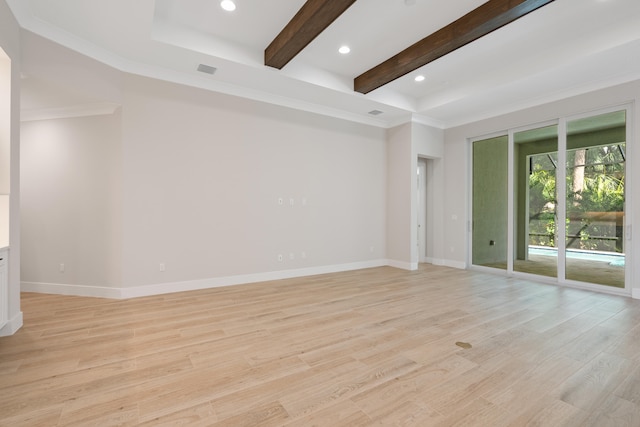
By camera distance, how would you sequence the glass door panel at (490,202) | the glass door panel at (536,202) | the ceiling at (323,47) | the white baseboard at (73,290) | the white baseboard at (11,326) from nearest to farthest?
1. the white baseboard at (11,326)
2. the ceiling at (323,47)
3. the white baseboard at (73,290)
4. the glass door panel at (536,202)
5. the glass door panel at (490,202)

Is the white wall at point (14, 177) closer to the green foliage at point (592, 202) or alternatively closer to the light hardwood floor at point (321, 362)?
the light hardwood floor at point (321, 362)

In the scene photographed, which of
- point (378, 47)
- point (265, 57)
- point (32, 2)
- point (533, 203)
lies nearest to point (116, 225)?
point (32, 2)

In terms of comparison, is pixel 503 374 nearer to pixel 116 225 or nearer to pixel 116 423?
pixel 116 423

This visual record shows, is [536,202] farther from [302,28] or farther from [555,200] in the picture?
[302,28]

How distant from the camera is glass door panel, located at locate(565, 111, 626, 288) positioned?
4.54 metres

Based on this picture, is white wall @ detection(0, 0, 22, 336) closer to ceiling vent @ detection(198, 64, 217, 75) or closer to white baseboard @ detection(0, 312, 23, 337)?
white baseboard @ detection(0, 312, 23, 337)

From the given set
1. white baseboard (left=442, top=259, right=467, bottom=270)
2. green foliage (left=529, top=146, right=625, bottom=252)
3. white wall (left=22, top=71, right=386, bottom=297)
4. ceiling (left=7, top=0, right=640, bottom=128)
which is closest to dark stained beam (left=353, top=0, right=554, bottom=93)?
ceiling (left=7, top=0, right=640, bottom=128)

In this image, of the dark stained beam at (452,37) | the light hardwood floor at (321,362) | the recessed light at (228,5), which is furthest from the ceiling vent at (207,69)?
the light hardwood floor at (321,362)

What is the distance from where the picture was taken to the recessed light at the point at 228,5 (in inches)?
130

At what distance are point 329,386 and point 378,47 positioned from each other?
4.20 m

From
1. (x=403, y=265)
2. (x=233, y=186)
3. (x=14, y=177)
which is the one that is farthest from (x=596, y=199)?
(x=14, y=177)

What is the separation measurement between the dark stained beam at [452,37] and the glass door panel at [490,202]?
9.64ft

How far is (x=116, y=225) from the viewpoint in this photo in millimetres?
4160

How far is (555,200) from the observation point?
521cm
